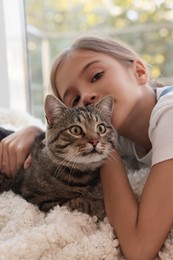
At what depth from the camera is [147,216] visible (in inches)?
32.3

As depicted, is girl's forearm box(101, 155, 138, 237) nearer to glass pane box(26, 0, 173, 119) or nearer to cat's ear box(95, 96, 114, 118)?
cat's ear box(95, 96, 114, 118)

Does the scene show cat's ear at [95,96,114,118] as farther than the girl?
Yes

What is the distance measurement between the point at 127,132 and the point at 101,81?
0.25 m

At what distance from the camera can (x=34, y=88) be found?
2.09 metres

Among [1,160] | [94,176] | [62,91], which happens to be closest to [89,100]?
[62,91]

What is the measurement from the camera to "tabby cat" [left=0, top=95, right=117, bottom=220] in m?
0.98

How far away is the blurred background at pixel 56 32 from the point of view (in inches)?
72.6

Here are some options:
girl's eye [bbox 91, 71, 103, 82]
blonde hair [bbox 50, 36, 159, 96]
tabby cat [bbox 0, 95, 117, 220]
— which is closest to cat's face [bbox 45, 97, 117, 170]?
tabby cat [bbox 0, 95, 117, 220]

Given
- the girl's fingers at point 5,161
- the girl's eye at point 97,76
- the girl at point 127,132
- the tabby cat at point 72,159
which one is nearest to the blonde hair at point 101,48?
the girl at point 127,132

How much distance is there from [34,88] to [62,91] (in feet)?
3.00

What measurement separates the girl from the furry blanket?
1.5 inches

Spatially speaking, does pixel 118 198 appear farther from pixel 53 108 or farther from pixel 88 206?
pixel 53 108

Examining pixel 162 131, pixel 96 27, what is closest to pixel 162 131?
pixel 162 131

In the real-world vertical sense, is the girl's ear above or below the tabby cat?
above
